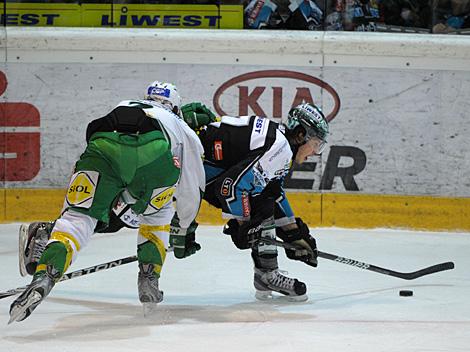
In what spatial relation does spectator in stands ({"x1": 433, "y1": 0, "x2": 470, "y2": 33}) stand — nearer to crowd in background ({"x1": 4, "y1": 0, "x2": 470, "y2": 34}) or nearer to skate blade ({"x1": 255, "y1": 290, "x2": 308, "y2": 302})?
crowd in background ({"x1": 4, "y1": 0, "x2": 470, "y2": 34})

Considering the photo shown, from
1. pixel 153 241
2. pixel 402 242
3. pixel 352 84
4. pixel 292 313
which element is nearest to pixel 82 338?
pixel 153 241

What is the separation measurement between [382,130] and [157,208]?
3.07 meters

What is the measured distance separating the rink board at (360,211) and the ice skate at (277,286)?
2090mm

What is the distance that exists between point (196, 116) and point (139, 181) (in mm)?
767

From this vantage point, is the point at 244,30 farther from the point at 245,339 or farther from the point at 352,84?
the point at 245,339

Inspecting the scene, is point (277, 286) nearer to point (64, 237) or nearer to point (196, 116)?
point (196, 116)

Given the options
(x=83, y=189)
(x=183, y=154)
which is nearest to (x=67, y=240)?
(x=83, y=189)

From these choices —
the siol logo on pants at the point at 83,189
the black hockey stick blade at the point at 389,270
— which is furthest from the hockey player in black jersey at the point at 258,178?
the siol logo on pants at the point at 83,189

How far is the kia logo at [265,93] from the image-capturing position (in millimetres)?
6734

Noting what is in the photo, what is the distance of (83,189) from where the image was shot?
3.72 metres

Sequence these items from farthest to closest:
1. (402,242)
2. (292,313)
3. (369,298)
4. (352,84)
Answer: (352,84)
(402,242)
(369,298)
(292,313)

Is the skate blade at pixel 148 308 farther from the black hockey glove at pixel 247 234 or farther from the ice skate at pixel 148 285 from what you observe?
the black hockey glove at pixel 247 234

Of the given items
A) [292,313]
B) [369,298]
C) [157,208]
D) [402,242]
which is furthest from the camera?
[402,242]

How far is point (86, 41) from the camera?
6699mm
